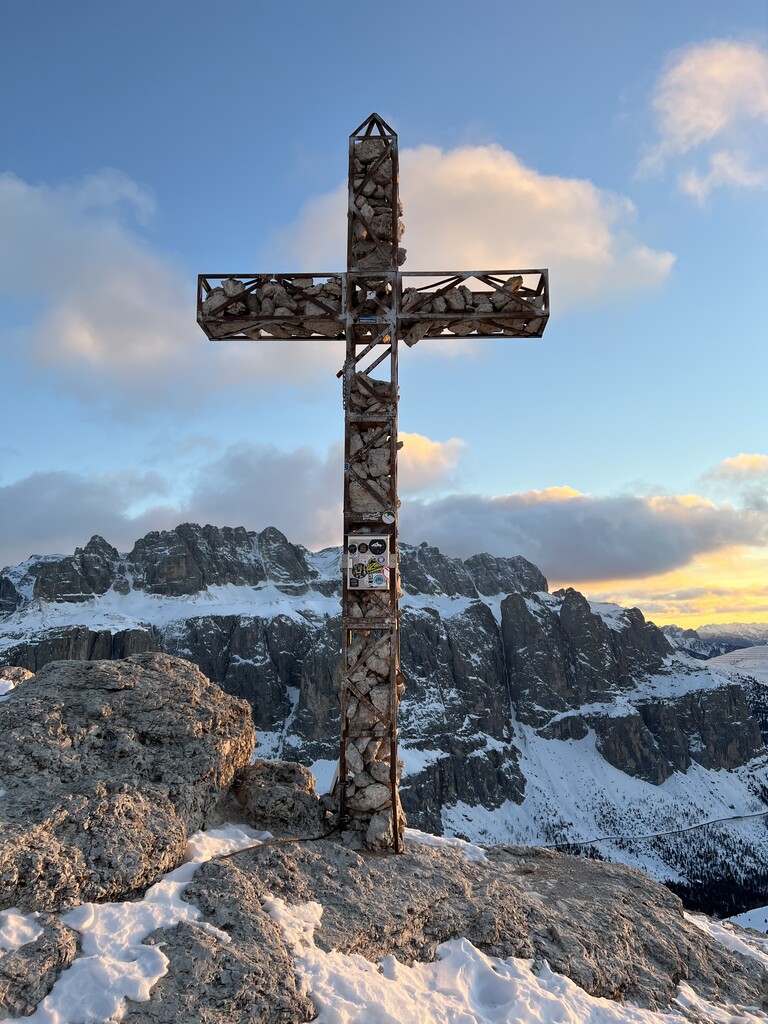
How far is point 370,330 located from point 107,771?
347 inches

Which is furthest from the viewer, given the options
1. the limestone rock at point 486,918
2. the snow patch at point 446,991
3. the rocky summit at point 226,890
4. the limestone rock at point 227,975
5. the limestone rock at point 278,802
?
the limestone rock at point 278,802

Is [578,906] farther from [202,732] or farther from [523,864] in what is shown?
[202,732]

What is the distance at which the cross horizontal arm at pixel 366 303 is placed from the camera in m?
13.4

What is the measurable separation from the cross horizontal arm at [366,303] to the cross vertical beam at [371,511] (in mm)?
48

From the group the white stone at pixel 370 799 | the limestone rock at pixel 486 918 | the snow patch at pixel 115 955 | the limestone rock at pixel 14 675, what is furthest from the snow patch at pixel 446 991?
the limestone rock at pixel 14 675

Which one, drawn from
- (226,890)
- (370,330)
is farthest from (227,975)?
(370,330)

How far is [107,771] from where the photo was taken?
938 centimetres

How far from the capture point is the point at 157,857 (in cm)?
821

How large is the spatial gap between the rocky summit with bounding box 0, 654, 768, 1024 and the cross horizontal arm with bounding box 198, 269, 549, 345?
6723 millimetres

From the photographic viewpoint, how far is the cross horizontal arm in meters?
13.4

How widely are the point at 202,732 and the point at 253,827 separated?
1.59 m

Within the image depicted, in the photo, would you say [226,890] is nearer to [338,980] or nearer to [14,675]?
[338,980]

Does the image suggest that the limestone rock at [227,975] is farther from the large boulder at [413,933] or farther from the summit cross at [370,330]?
the summit cross at [370,330]

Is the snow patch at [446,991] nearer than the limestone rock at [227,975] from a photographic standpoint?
No
